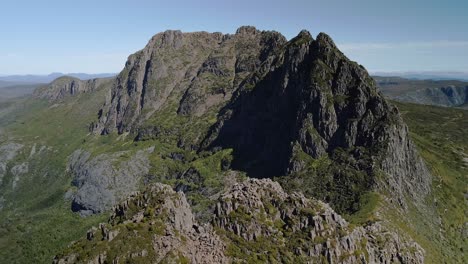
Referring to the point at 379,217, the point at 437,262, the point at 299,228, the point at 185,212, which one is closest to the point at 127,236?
the point at 185,212

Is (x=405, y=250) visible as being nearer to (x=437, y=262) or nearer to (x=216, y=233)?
(x=437, y=262)

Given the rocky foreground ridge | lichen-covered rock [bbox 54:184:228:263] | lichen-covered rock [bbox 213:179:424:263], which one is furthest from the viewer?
lichen-covered rock [bbox 213:179:424:263]

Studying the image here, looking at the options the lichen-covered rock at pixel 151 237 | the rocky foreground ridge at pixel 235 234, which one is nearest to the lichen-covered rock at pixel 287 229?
the rocky foreground ridge at pixel 235 234

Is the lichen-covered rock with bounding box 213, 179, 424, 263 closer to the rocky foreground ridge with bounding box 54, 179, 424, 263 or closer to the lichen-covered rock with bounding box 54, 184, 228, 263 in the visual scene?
the rocky foreground ridge with bounding box 54, 179, 424, 263

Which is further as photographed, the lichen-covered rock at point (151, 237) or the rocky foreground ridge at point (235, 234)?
the rocky foreground ridge at point (235, 234)

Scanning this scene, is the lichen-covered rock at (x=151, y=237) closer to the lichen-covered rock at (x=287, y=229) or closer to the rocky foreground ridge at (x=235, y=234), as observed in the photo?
the rocky foreground ridge at (x=235, y=234)

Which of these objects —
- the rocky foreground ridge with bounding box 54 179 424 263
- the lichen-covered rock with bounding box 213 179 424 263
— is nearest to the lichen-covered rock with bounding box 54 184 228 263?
the rocky foreground ridge with bounding box 54 179 424 263

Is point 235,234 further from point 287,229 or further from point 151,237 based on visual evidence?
point 151,237

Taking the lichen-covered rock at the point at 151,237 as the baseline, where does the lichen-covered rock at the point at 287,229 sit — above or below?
below

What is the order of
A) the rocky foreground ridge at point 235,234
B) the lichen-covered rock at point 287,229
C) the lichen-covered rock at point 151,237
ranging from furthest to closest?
the lichen-covered rock at point 287,229 < the rocky foreground ridge at point 235,234 < the lichen-covered rock at point 151,237

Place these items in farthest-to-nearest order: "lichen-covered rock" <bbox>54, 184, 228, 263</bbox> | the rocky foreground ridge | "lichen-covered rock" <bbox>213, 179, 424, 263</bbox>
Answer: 1. "lichen-covered rock" <bbox>213, 179, 424, 263</bbox>
2. the rocky foreground ridge
3. "lichen-covered rock" <bbox>54, 184, 228, 263</bbox>
